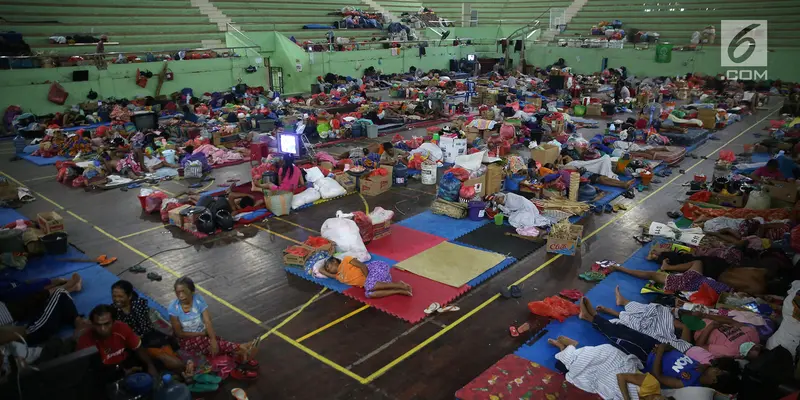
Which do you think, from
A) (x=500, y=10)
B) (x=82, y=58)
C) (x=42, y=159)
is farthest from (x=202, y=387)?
(x=500, y=10)

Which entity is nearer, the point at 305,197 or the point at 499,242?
the point at 499,242

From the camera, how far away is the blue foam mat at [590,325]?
6289 millimetres

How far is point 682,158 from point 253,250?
42.1 feet

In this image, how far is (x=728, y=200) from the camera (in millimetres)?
10969

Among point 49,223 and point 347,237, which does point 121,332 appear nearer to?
point 347,237

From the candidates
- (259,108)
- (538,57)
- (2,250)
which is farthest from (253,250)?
(538,57)

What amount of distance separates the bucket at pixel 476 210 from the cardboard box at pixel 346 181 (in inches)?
118

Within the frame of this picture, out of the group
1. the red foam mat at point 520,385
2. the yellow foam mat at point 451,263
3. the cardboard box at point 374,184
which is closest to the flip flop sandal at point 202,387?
the red foam mat at point 520,385

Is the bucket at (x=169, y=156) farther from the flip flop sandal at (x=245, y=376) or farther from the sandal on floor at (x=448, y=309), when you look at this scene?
the sandal on floor at (x=448, y=309)

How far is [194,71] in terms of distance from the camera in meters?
24.2

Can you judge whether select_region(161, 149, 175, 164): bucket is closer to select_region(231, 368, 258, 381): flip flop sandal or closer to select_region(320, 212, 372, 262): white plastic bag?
select_region(320, 212, 372, 262): white plastic bag

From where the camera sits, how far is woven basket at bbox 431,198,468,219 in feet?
34.9

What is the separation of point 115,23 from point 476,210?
72.0ft

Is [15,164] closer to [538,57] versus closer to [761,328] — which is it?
[761,328]
